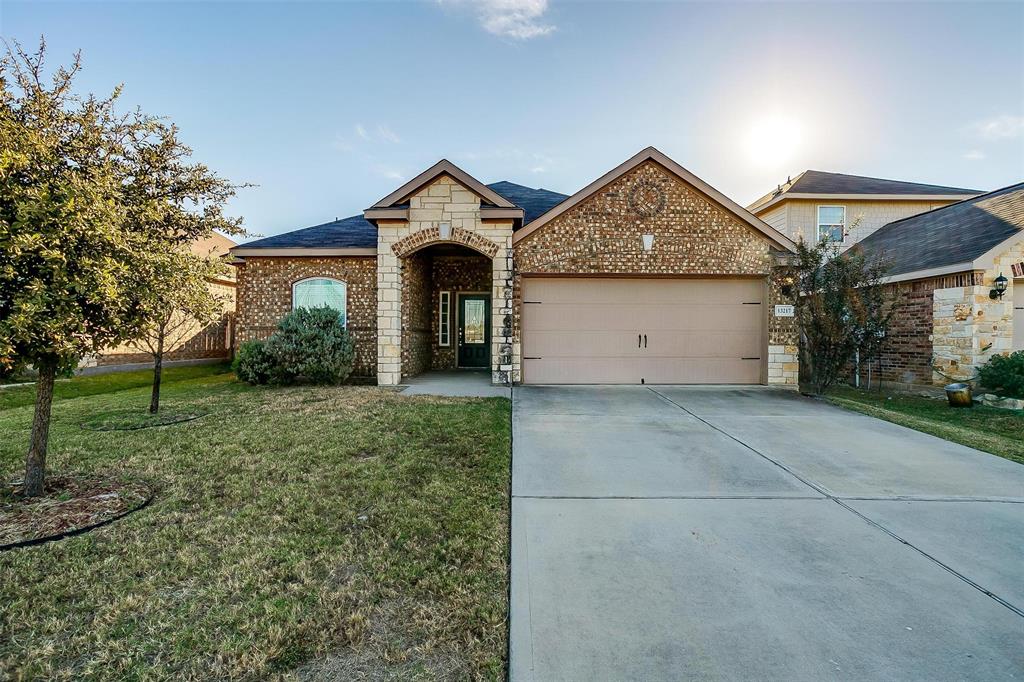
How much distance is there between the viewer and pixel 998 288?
934cm

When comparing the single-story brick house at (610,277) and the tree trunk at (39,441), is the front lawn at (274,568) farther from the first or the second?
the single-story brick house at (610,277)

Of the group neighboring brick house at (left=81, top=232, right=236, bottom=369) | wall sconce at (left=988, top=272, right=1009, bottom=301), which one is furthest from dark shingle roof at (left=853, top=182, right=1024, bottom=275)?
neighboring brick house at (left=81, top=232, right=236, bottom=369)

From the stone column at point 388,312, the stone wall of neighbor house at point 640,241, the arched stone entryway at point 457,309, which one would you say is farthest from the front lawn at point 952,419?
the stone column at point 388,312

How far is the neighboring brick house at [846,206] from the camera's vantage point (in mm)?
16031

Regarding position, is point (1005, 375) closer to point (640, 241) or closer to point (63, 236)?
point (640, 241)


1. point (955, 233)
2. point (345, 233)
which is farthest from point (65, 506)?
point (955, 233)

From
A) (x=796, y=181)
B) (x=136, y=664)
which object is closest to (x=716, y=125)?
(x=796, y=181)

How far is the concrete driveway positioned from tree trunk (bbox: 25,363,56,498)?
414 centimetres

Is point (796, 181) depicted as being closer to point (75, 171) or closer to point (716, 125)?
point (716, 125)

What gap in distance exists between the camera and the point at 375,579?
2.77 meters

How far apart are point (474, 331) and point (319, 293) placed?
4.41 metres

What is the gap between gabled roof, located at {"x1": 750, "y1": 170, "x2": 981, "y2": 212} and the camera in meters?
16.0

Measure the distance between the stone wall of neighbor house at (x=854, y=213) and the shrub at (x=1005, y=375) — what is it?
8020mm

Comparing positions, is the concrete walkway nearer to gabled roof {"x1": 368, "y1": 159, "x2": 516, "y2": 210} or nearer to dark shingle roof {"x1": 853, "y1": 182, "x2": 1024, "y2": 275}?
gabled roof {"x1": 368, "y1": 159, "x2": 516, "y2": 210}
